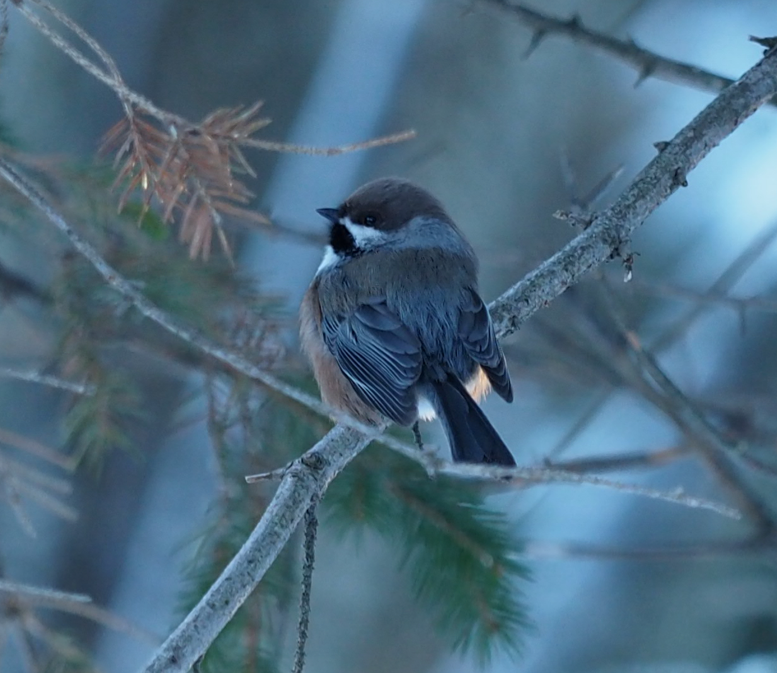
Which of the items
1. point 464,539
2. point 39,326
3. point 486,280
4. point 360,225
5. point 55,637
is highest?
point 486,280

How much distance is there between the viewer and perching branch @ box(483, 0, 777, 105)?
120 inches

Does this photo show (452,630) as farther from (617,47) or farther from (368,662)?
(368,662)

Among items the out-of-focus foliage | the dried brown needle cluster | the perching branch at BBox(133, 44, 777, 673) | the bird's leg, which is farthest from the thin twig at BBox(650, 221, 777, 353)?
the dried brown needle cluster

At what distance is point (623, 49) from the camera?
123 inches

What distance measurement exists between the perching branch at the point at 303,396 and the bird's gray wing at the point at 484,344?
0.28ft

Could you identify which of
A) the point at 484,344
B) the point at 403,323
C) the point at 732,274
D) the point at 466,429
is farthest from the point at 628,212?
the point at 732,274

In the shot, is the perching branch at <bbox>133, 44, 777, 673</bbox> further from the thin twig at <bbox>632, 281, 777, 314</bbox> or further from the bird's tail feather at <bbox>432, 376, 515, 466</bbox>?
the thin twig at <bbox>632, 281, 777, 314</bbox>

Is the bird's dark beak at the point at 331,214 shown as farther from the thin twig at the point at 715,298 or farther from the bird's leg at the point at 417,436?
the thin twig at the point at 715,298

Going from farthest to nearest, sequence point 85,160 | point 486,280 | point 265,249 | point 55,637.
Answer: point 486,280
point 265,249
point 85,160
point 55,637

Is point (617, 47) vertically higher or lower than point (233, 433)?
higher

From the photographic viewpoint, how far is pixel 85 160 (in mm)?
3000

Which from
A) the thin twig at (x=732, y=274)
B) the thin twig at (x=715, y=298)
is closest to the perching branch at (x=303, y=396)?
the thin twig at (x=715, y=298)

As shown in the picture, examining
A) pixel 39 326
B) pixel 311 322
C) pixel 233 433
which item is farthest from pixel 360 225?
pixel 39 326

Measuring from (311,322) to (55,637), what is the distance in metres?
1.43
